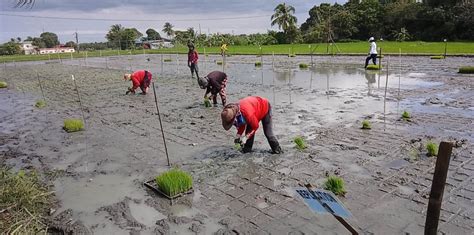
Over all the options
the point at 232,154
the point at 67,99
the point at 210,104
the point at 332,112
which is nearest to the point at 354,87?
the point at 332,112

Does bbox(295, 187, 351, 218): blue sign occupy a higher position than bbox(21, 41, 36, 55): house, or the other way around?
bbox(21, 41, 36, 55): house

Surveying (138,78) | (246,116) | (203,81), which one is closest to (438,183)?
(246,116)

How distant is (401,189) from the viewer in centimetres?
501

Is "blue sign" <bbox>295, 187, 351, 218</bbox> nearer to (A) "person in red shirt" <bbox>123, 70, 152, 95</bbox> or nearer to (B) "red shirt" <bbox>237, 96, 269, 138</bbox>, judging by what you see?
(B) "red shirt" <bbox>237, 96, 269, 138</bbox>

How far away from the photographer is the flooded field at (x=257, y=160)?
4500 millimetres

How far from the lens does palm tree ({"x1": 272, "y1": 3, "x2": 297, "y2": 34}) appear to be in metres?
56.8

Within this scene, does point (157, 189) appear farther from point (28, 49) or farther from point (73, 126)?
point (28, 49)

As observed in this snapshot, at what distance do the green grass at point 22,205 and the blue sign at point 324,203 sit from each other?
3073 millimetres

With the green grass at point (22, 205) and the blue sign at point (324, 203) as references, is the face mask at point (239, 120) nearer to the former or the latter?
the green grass at point (22, 205)

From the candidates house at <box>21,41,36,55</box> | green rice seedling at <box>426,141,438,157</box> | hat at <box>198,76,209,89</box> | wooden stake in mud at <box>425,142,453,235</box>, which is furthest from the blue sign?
house at <box>21,41,36,55</box>

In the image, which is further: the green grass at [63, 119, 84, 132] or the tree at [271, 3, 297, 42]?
the tree at [271, 3, 297, 42]

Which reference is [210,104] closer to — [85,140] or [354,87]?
[85,140]

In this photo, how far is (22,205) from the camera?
4.71 meters

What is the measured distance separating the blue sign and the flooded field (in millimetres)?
1887
